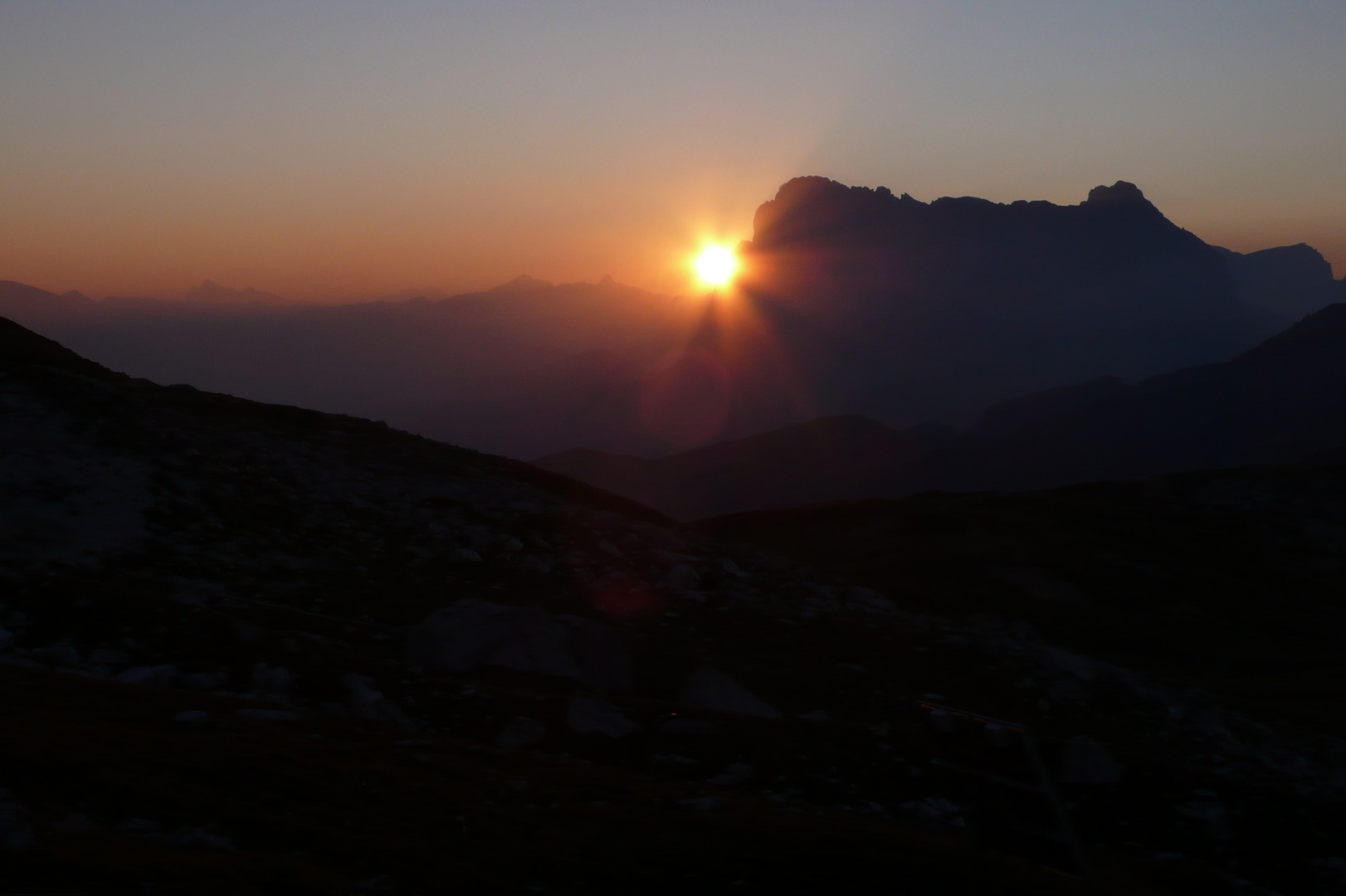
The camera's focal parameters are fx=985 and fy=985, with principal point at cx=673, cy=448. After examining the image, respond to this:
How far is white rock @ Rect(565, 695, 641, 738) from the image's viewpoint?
45.8ft

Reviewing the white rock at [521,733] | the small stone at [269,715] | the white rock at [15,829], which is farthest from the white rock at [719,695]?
the white rock at [15,829]

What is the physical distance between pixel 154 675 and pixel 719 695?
8769 millimetres

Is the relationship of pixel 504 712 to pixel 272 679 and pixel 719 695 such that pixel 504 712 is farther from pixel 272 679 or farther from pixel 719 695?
pixel 719 695

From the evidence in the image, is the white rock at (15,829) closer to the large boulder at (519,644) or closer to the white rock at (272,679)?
the white rock at (272,679)

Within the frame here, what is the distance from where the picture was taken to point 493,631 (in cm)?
1781

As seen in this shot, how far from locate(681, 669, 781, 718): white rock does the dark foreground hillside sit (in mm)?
69

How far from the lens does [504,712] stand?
14148 millimetres

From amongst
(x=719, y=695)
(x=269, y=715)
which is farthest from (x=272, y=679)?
(x=719, y=695)

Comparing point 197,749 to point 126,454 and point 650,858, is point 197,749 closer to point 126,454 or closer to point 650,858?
point 650,858

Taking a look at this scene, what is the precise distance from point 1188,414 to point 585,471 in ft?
370

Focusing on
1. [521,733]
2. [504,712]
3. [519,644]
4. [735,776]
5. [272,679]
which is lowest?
[272,679]

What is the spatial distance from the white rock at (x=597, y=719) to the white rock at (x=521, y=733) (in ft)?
1.47

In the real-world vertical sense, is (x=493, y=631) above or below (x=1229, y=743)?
below

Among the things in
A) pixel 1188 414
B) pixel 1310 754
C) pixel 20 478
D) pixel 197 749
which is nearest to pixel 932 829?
pixel 197 749
